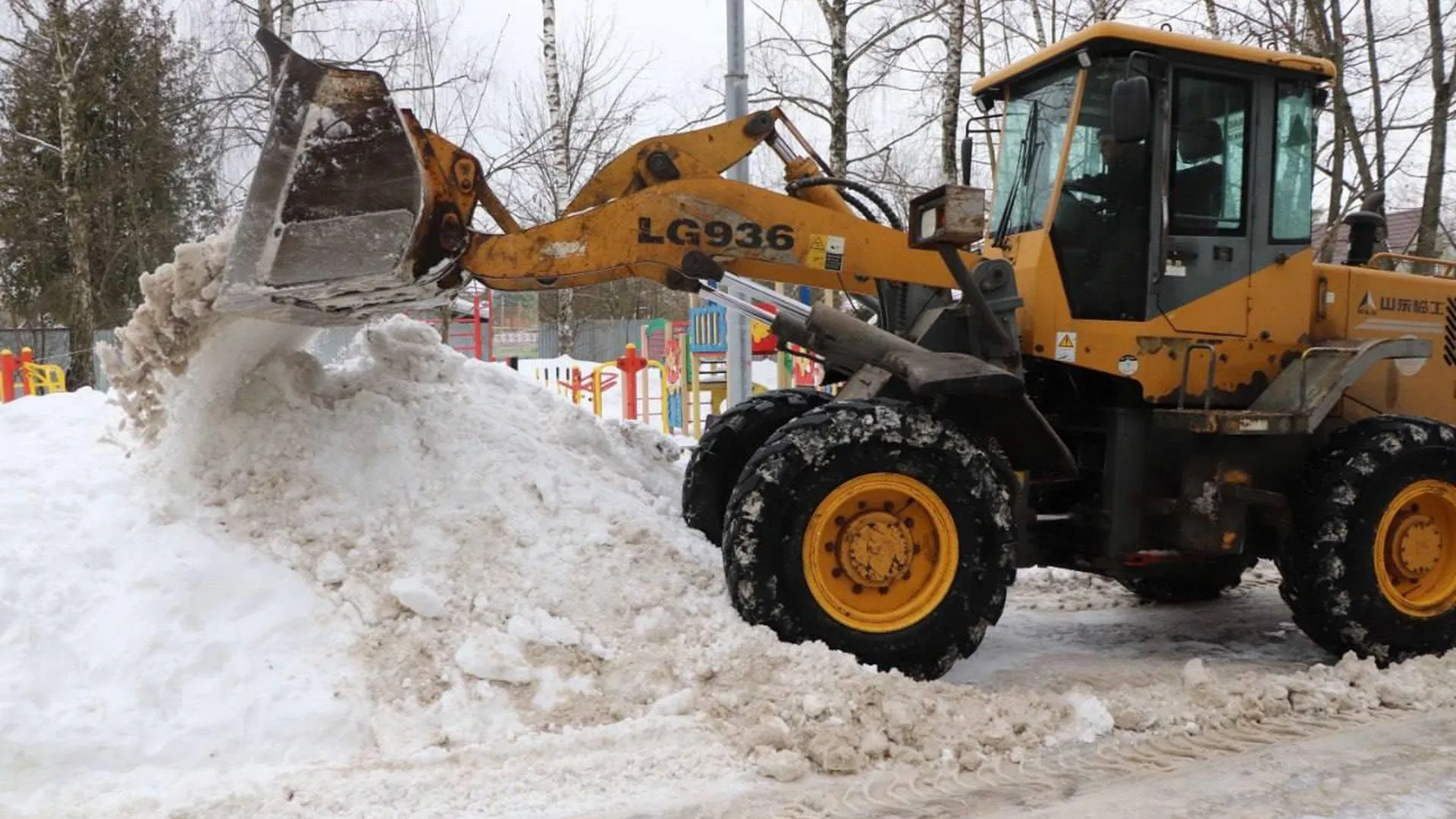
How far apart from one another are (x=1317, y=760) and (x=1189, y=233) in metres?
2.54

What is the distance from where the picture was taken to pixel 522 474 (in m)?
5.25

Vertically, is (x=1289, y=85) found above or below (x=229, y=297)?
above

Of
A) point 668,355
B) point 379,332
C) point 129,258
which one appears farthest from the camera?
point 129,258

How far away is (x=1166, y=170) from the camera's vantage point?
5.21m

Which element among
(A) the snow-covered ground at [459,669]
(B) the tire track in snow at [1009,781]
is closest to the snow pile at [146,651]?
(A) the snow-covered ground at [459,669]

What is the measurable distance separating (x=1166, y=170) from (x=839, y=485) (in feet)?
7.67

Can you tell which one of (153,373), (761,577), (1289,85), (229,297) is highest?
(1289,85)

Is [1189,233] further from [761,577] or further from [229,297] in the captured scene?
[229,297]

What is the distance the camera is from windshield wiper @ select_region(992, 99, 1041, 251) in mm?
5508

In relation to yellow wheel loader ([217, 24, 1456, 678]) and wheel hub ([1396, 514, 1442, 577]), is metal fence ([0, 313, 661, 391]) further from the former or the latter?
wheel hub ([1396, 514, 1442, 577])

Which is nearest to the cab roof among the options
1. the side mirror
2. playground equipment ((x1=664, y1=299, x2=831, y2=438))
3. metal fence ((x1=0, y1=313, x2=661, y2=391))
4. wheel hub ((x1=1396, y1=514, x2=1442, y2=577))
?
the side mirror

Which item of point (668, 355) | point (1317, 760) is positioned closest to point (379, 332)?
point (1317, 760)

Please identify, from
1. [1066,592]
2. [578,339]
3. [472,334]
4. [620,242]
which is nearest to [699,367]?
[1066,592]

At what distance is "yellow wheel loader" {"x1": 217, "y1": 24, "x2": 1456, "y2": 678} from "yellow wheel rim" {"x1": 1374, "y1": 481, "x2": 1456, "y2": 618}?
0.02m
